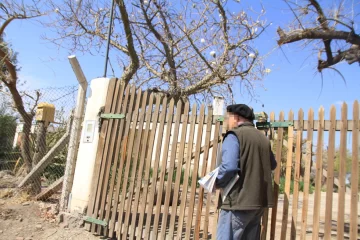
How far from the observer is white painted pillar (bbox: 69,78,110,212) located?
16.5 feet

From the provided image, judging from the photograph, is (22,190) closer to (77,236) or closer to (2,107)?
(77,236)

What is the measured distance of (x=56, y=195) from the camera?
22.1 ft

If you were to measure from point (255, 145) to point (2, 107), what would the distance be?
30.0 ft

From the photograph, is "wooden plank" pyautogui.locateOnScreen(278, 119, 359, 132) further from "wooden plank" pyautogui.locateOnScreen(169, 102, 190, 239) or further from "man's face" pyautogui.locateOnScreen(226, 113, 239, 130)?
"wooden plank" pyautogui.locateOnScreen(169, 102, 190, 239)

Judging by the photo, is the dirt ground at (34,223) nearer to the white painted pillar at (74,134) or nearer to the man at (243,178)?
the white painted pillar at (74,134)

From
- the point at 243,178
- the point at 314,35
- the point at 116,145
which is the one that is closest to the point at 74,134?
the point at 116,145

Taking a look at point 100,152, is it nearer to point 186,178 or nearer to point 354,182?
point 186,178

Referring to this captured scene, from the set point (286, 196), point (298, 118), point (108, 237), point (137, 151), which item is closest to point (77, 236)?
point (108, 237)

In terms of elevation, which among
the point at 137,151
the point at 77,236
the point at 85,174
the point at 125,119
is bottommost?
the point at 77,236

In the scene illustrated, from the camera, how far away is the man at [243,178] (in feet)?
9.62

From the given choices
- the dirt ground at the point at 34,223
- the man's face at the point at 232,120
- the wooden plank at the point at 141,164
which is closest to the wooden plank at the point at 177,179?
the wooden plank at the point at 141,164

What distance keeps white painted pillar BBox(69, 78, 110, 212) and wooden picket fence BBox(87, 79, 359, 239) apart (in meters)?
0.14

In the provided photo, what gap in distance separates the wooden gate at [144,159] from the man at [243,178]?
2.89 ft

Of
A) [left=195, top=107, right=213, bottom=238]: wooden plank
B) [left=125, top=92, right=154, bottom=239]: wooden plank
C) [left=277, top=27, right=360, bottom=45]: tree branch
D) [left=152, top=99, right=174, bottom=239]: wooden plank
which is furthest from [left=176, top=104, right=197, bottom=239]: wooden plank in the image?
[left=277, top=27, right=360, bottom=45]: tree branch
